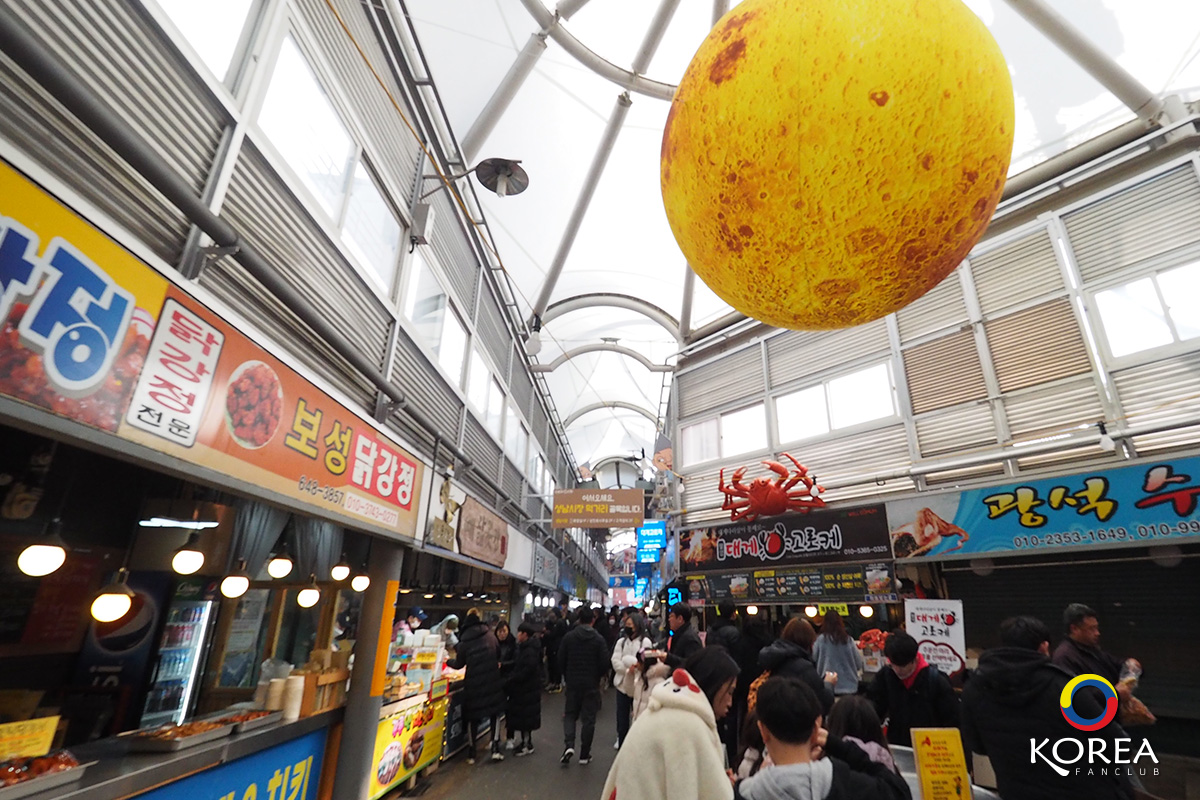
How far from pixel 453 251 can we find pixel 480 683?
245 inches

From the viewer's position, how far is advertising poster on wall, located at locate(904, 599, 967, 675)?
5.02m

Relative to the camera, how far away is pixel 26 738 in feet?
9.62

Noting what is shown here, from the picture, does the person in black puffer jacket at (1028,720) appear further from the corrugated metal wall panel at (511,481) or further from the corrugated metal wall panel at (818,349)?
the corrugated metal wall panel at (511,481)

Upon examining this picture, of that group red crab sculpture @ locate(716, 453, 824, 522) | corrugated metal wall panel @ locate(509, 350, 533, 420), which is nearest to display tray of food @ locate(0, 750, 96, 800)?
red crab sculpture @ locate(716, 453, 824, 522)

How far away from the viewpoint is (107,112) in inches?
93.4

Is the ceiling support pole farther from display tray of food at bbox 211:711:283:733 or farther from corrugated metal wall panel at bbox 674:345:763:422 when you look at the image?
display tray of food at bbox 211:711:283:733

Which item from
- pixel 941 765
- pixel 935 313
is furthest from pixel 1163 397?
pixel 941 765

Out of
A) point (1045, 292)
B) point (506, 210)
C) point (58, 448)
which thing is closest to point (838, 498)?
point (1045, 292)

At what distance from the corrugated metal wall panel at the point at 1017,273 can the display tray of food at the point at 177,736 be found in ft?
34.5

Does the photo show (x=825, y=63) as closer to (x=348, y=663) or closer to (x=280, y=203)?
(x=280, y=203)

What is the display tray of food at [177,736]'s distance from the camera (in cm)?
348

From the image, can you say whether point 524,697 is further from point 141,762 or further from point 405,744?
point 141,762

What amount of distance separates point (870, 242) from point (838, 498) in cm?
891

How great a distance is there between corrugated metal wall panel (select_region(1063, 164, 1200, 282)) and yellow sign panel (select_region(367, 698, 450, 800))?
409 inches
